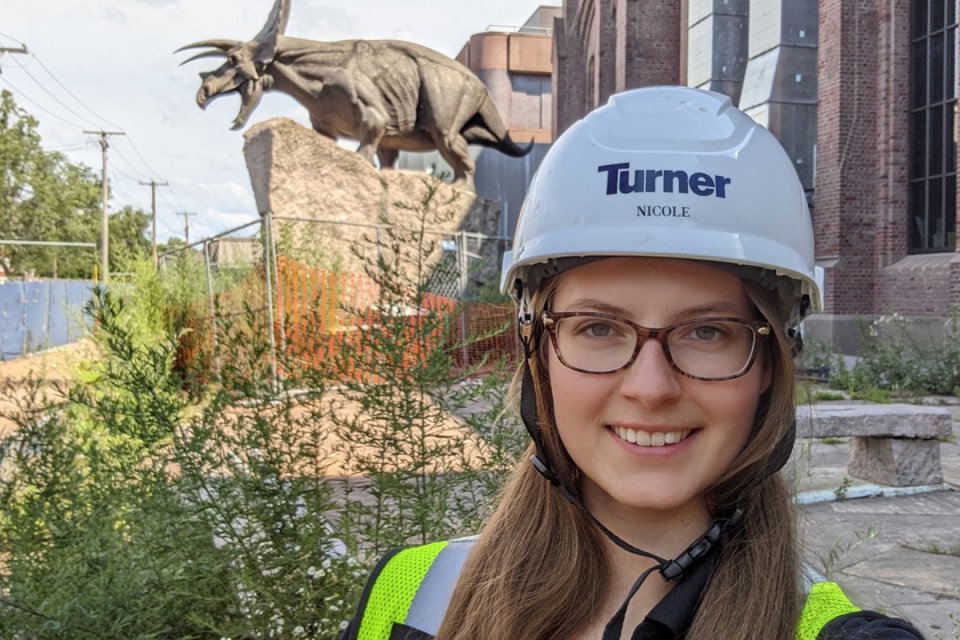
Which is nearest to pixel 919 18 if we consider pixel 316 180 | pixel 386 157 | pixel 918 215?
pixel 918 215

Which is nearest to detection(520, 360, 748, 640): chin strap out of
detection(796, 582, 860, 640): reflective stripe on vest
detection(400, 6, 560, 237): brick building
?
detection(796, 582, 860, 640): reflective stripe on vest

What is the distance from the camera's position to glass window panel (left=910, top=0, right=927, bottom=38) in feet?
53.9

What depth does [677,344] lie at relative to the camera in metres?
1.36

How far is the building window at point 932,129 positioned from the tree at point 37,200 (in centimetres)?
3004

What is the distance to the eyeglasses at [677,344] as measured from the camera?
135 centimetres

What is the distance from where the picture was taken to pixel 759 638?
3.90 ft

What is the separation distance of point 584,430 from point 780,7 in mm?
19598

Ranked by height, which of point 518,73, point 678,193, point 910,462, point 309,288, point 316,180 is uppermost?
point 518,73

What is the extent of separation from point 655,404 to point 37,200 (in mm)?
45628

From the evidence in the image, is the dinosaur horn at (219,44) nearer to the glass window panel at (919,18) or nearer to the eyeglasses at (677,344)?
the glass window panel at (919,18)

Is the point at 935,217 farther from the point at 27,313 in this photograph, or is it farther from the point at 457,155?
the point at 27,313

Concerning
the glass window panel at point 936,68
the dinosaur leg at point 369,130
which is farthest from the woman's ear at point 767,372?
the glass window panel at point 936,68

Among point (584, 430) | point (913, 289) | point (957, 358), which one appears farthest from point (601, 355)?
point (913, 289)

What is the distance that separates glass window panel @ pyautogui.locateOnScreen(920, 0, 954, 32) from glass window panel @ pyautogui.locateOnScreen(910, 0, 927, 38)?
0.18 metres
